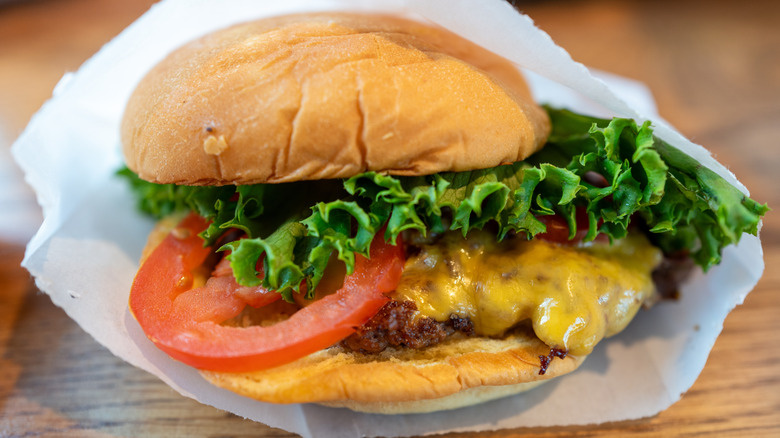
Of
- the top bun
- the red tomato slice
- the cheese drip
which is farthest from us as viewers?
the red tomato slice

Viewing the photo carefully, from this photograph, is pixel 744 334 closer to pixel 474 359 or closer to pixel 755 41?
pixel 474 359

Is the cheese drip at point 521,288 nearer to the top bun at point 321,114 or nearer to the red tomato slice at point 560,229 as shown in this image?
the red tomato slice at point 560,229

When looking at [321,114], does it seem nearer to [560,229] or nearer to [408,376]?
[408,376]

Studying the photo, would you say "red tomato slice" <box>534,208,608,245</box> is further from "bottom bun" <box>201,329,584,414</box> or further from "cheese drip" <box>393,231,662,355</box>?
"bottom bun" <box>201,329,584,414</box>

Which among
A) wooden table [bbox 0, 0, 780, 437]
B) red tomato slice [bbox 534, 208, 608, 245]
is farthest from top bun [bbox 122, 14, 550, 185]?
wooden table [bbox 0, 0, 780, 437]

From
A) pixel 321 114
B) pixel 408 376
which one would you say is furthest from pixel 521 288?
pixel 321 114

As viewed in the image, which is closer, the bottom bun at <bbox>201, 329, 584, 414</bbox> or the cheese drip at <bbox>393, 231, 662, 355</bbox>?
the bottom bun at <bbox>201, 329, 584, 414</bbox>

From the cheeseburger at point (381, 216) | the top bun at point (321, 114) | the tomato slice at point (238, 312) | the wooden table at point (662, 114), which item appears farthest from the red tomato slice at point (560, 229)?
the wooden table at point (662, 114)
